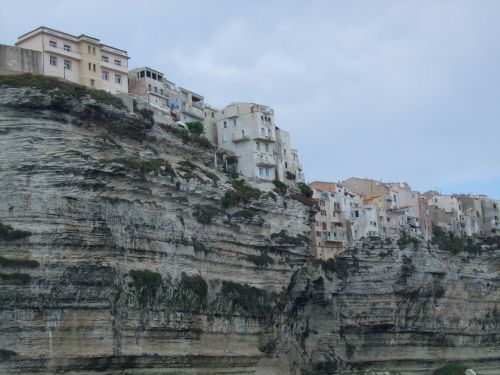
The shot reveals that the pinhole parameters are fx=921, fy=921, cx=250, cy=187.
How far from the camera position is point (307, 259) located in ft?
174

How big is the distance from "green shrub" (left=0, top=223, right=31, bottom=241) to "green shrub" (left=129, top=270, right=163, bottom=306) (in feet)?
18.1

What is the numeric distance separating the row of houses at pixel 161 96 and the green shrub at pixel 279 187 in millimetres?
731

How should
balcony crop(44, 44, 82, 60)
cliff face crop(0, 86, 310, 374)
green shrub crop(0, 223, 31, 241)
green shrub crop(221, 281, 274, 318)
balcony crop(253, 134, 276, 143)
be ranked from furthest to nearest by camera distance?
balcony crop(253, 134, 276, 143) → balcony crop(44, 44, 82, 60) → green shrub crop(221, 281, 274, 318) → green shrub crop(0, 223, 31, 241) → cliff face crop(0, 86, 310, 374)

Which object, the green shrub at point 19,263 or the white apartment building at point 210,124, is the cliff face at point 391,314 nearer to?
the white apartment building at point 210,124

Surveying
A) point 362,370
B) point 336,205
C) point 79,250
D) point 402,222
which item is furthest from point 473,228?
point 79,250

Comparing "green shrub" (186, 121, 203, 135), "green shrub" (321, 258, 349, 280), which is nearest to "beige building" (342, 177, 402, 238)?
"green shrub" (321, 258, 349, 280)

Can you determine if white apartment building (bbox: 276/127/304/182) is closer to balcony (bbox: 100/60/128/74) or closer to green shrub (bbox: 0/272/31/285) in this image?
balcony (bbox: 100/60/128/74)

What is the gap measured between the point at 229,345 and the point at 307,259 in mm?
9049

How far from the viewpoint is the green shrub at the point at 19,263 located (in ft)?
119

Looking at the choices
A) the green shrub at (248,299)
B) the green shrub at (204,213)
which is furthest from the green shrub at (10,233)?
the green shrub at (248,299)

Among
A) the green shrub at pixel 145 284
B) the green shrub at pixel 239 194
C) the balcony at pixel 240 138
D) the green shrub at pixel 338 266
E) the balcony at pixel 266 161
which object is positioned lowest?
the green shrub at pixel 145 284

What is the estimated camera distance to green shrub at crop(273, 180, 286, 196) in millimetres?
53281

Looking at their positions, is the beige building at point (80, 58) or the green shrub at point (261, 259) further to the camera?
the green shrub at point (261, 259)

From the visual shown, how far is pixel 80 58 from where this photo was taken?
4856 cm
